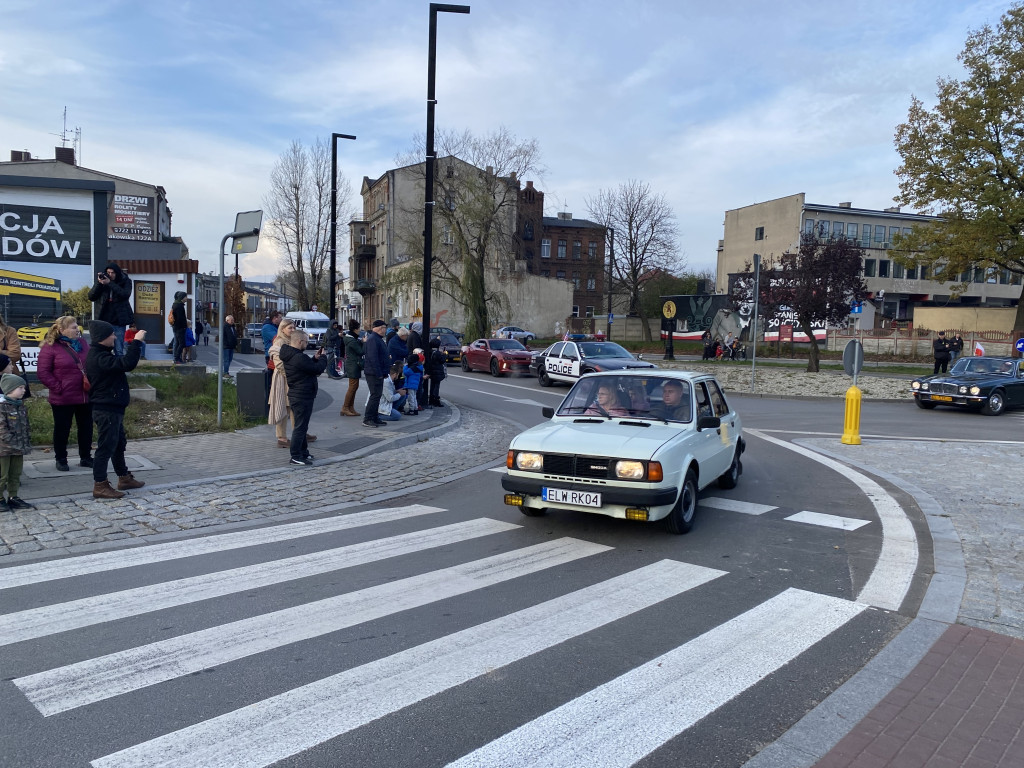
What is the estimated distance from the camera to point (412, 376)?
15445 millimetres

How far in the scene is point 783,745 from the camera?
3.49 meters

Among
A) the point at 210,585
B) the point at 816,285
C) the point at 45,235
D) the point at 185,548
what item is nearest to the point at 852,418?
the point at 185,548

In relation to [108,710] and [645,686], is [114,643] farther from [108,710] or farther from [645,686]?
[645,686]

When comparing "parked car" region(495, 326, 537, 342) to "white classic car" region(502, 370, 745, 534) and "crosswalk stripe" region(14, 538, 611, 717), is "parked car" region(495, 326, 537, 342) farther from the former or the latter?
"crosswalk stripe" region(14, 538, 611, 717)

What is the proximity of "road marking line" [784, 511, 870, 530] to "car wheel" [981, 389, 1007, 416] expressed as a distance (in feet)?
46.3

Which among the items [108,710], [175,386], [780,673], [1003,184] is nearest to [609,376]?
[780,673]

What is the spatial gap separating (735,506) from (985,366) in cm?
1636

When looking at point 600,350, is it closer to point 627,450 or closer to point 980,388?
point 980,388

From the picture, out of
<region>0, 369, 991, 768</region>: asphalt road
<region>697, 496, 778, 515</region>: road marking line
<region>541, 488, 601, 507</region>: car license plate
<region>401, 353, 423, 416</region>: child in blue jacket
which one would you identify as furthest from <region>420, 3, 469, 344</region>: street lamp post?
<region>541, 488, 601, 507</region>: car license plate

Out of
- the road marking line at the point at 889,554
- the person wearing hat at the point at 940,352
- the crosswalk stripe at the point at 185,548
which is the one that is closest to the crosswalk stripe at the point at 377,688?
the road marking line at the point at 889,554

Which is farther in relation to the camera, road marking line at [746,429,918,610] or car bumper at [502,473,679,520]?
car bumper at [502,473,679,520]

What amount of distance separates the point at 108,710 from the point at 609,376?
19.4ft

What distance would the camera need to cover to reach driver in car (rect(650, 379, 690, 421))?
7879 millimetres

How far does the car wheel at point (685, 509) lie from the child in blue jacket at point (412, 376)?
881 centimetres
